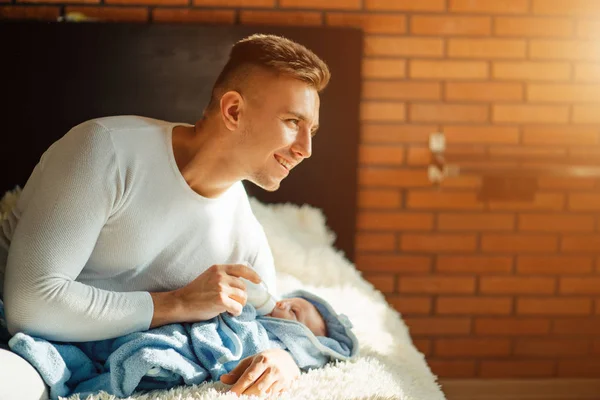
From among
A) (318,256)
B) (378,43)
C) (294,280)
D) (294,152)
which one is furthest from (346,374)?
(378,43)

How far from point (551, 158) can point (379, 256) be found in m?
0.57

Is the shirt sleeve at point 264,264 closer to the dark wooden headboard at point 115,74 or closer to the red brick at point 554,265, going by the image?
the dark wooden headboard at point 115,74

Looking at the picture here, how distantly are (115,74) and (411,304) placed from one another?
1085 mm

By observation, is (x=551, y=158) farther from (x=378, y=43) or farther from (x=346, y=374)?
(x=346, y=374)


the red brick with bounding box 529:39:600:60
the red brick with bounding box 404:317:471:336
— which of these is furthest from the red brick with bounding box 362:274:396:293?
the red brick with bounding box 529:39:600:60

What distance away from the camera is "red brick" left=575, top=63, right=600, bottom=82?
6.98ft

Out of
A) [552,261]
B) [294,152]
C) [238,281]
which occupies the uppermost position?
[294,152]

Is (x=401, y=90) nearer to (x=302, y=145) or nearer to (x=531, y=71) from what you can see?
(x=531, y=71)

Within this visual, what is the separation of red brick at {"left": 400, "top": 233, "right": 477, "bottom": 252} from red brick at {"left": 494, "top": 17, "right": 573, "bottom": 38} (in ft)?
1.98

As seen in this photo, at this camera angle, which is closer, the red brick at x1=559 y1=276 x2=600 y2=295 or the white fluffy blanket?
the white fluffy blanket

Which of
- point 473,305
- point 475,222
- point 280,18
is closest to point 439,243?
point 475,222

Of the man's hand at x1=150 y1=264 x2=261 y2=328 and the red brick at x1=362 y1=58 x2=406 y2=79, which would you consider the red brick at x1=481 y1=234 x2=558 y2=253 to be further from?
the man's hand at x1=150 y1=264 x2=261 y2=328

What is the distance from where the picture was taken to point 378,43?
2.08 m

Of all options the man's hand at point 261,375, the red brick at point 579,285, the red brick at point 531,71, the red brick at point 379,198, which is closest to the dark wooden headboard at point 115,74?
the red brick at point 379,198
